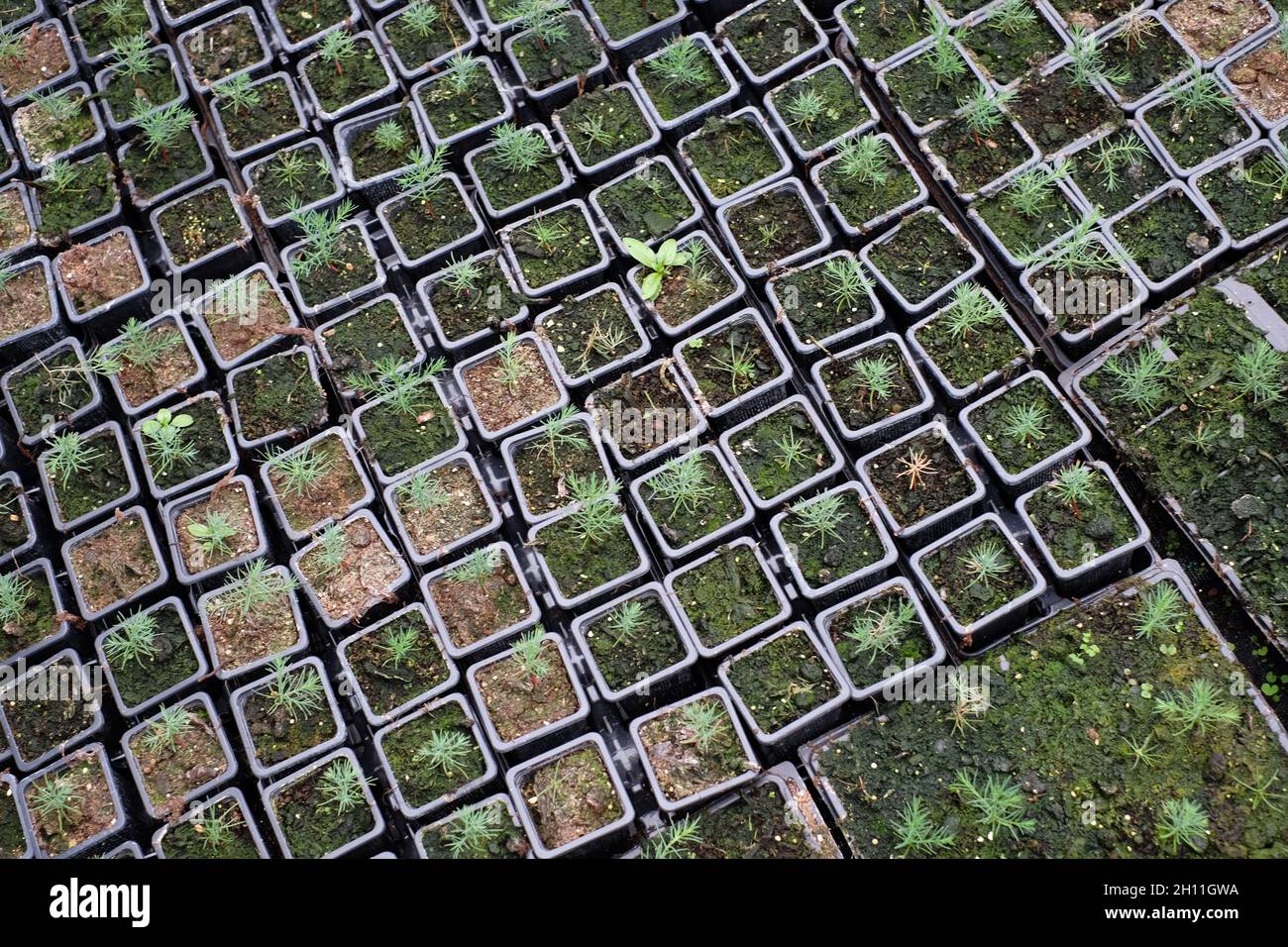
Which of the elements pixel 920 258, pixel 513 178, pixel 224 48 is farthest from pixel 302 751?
pixel 224 48

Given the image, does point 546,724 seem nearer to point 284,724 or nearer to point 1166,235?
point 284,724

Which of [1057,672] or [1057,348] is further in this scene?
[1057,348]

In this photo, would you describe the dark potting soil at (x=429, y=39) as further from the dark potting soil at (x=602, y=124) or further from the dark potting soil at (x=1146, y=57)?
the dark potting soil at (x=1146, y=57)

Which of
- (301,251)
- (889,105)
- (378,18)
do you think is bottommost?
(889,105)
